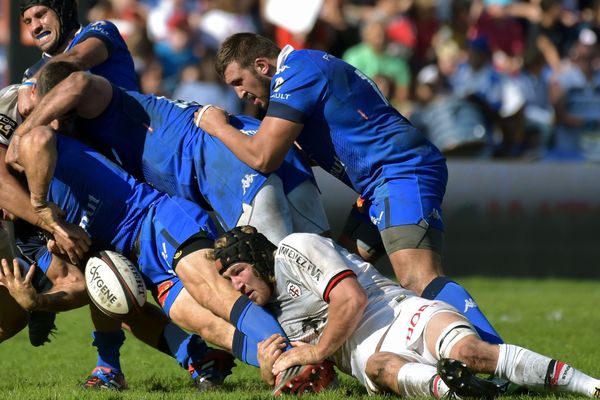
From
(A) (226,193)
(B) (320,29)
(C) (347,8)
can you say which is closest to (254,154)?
(A) (226,193)

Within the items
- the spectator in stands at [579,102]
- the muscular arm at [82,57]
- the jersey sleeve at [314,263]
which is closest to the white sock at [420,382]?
the jersey sleeve at [314,263]

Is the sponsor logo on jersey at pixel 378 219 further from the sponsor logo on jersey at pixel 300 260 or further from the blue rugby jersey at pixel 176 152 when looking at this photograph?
the sponsor logo on jersey at pixel 300 260

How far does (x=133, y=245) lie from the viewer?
7266 mm

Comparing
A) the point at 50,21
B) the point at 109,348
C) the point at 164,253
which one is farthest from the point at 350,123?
the point at 50,21

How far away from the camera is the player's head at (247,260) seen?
6.36 metres

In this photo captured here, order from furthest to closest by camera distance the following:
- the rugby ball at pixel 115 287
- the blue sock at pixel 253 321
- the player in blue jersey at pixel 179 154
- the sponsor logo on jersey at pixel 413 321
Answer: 1. the player in blue jersey at pixel 179 154
2. the rugby ball at pixel 115 287
3. the blue sock at pixel 253 321
4. the sponsor logo on jersey at pixel 413 321

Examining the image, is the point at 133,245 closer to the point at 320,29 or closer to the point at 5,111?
the point at 5,111

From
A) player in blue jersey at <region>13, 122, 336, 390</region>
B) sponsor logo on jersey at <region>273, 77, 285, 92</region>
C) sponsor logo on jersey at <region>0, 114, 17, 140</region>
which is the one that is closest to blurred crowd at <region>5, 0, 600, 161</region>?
sponsor logo on jersey at <region>0, 114, 17, 140</region>

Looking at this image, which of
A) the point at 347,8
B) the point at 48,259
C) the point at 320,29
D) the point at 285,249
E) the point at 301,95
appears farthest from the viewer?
the point at 347,8

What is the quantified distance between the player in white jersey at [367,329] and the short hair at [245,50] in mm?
1343

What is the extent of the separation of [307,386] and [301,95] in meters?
1.74

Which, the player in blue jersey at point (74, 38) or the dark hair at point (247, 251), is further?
the player in blue jersey at point (74, 38)

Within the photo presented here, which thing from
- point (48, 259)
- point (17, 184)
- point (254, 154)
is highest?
point (254, 154)

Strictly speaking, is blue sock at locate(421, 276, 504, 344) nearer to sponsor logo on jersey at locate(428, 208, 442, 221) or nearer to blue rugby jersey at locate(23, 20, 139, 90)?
sponsor logo on jersey at locate(428, 208, 442, 221)
